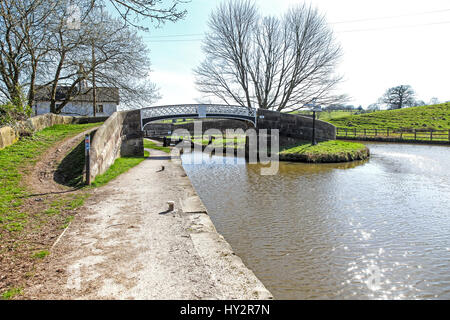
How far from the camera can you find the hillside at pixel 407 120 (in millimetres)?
40513

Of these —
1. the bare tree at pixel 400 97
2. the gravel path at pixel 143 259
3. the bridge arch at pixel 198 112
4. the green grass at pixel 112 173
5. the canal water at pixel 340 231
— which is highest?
the bare tree at pixel 400 97

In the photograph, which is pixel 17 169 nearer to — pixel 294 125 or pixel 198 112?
pixel 198 112

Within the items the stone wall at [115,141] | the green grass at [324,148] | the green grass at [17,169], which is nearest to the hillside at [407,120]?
the green grass at [324,148]

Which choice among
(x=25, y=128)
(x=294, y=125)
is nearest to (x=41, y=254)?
(x=25, y=128)

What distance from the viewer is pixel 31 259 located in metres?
4.43

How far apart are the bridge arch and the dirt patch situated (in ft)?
33.3

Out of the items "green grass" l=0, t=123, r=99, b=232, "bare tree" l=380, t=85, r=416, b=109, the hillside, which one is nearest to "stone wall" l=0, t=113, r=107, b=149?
"green grass" l=0, t=123, r=99, b=232

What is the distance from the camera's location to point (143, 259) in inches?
180

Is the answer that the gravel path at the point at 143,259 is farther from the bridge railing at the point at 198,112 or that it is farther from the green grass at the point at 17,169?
the bridge railing at the point at 198,112

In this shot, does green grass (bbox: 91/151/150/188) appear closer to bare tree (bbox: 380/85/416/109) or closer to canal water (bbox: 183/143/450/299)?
canal water (bbox: 183/143/450/299)

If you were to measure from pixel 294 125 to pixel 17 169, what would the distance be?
18833mm

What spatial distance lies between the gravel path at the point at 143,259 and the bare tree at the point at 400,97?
82406 millimetres
